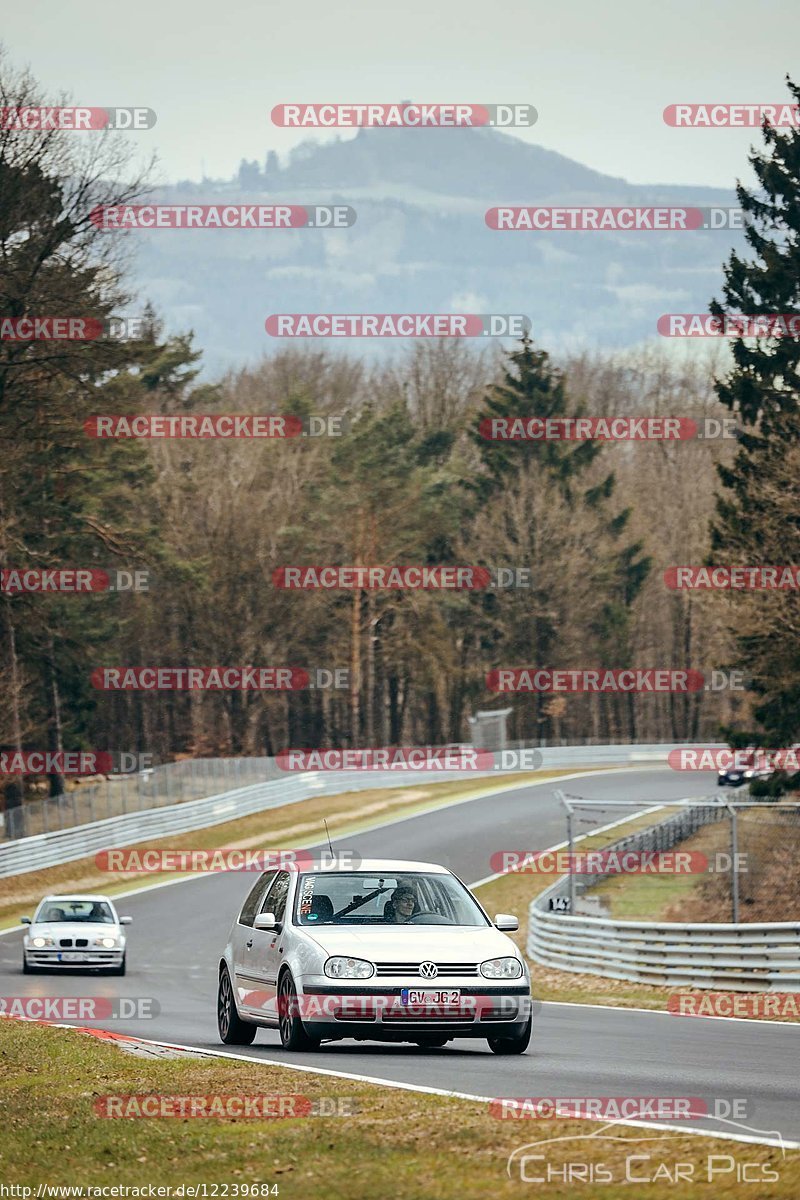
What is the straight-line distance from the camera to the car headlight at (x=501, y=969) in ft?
40.7

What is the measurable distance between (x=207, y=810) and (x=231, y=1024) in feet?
127

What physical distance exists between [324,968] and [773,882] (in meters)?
17.3

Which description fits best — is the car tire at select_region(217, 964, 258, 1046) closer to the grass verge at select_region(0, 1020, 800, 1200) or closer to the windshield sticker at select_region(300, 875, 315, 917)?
the windshield sticker at select_region(300, 875, 315, 917)

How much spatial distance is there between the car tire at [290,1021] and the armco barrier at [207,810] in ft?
103

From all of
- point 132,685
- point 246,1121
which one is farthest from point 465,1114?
point 132,685

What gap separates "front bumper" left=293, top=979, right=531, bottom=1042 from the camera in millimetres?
12258

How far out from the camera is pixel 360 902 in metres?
13.3

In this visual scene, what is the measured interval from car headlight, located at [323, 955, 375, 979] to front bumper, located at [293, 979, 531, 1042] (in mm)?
79
